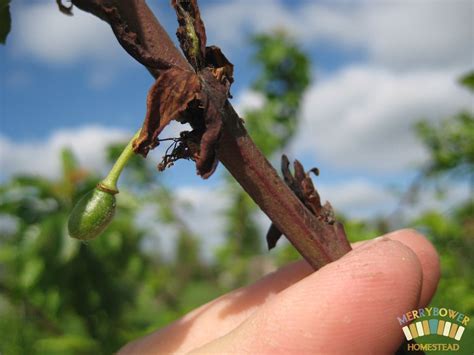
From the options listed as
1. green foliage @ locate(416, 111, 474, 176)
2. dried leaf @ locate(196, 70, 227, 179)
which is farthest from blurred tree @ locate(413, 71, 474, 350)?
dried leaf @ locate(196, 70, 227, 179)

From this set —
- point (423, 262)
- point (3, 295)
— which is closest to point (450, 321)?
point (423, 262)

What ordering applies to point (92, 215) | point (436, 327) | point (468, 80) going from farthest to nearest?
point (468, 80) < point (436, 327) < point (92, 215)

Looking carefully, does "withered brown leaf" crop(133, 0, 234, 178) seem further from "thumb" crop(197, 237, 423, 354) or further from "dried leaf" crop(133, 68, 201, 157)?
"thumb" crop(197, 237, 423, 354)

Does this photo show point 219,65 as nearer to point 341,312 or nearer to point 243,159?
point 243,159

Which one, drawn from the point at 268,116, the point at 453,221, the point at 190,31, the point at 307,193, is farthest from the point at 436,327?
the point at 268,116

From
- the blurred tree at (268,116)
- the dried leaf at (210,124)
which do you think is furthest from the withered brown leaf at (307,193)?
the blurred tree at (268,116)

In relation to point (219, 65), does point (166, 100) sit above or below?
below
